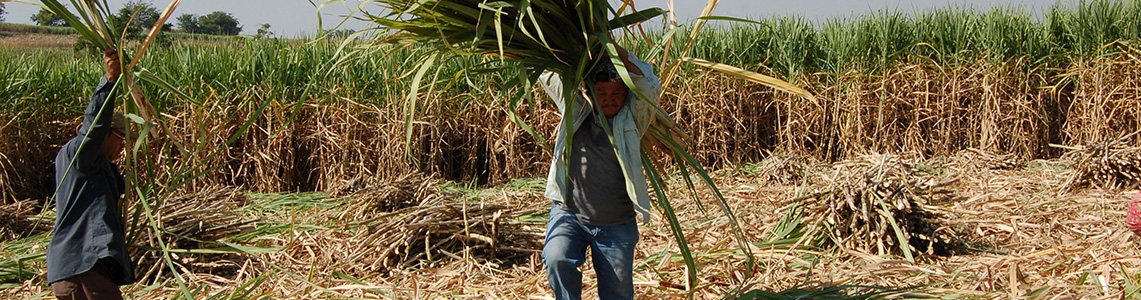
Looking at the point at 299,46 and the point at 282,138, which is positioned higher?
the point at 299,46

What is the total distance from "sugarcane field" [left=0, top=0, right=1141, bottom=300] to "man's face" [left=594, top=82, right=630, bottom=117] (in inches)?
0.4

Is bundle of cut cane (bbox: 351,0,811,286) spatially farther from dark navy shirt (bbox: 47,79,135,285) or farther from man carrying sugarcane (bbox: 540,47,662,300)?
dark navy shirt (bbox: 47,79,135,285)

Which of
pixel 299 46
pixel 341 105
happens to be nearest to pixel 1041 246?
pixel 341 105

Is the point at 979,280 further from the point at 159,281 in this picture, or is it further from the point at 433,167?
the point at 433,167

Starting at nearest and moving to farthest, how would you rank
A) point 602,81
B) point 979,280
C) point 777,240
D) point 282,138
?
point 602,81 < point 979,280 < point 777,240 < point 282,138

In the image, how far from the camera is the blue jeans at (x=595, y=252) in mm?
2756

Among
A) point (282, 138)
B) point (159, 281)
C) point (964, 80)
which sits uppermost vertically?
point (964, 80)

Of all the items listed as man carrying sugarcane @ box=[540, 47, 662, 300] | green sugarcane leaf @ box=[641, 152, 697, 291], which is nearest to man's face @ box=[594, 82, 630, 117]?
man carrying sugarcane @ box=[540, 47, 662, 300]

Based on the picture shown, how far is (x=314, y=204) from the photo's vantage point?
5.82 meters

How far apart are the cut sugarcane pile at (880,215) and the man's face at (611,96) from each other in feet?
5.74

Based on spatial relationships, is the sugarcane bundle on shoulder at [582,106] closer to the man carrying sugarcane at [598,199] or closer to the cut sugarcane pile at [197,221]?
the man carrying sugarcane at [598,199]

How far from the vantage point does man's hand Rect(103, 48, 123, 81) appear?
2.41 meters

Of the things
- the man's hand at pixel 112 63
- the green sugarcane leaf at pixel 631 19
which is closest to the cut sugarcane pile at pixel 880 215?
the green sugarcane leaf at pixel 631 19

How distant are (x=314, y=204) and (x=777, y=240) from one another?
3.48 metres
